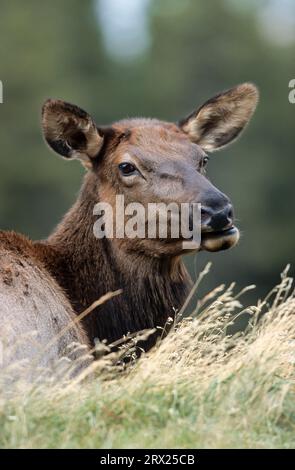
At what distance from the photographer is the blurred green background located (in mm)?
44281

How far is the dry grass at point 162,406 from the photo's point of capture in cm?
795

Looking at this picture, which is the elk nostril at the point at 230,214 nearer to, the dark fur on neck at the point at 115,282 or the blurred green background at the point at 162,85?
the dark fur on neck at the point at 115,282

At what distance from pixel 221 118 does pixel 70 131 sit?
1.72m

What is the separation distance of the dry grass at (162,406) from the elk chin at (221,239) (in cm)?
86

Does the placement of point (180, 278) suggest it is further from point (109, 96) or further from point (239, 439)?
point (109, 96)

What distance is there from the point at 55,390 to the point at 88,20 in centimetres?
4888

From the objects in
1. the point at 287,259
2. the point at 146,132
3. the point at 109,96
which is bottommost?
the point at 287,259

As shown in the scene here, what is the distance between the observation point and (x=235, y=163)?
156 ft

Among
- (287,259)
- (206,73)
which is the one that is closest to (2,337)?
(287,259)

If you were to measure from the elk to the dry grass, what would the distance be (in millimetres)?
999

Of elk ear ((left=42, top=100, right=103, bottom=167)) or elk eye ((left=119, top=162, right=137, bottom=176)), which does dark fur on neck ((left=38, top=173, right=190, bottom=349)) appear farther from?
elk ear ((left=42, top=100, right=103, bottom=167))

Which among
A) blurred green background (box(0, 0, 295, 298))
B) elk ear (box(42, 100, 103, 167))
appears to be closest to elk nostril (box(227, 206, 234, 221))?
elk ear (box(42, 100, 103, 167))

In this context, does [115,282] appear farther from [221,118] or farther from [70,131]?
[221,118]

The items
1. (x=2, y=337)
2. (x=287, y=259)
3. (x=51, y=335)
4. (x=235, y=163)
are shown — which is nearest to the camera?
(x=2, y=337)
